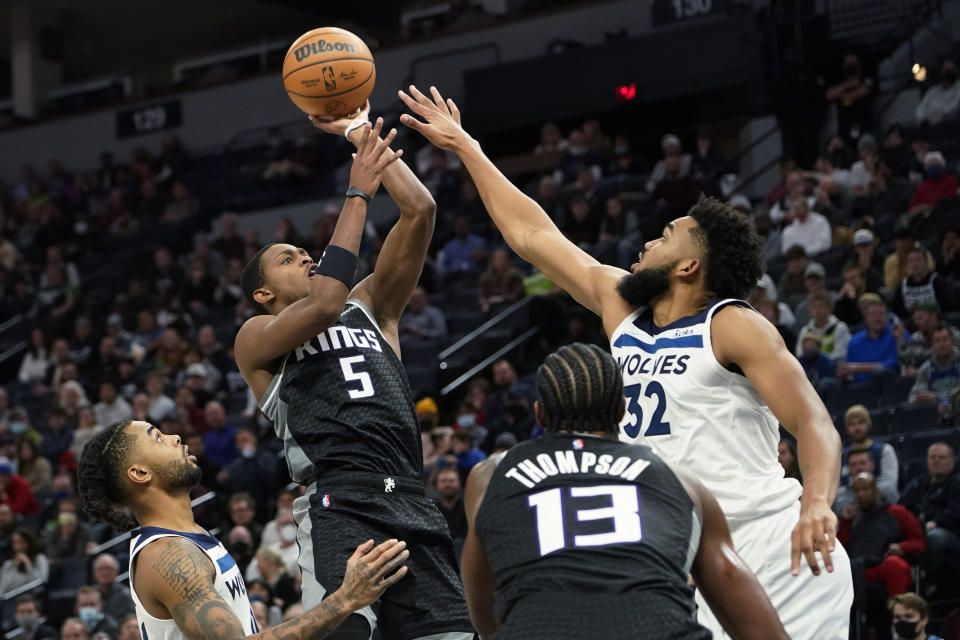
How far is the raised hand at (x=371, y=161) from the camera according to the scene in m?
4.75

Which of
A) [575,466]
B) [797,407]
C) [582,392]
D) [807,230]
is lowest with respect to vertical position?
[807,230]

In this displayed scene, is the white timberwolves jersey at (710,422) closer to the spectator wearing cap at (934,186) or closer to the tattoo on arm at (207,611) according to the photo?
the tattoo on arm at (207,611)

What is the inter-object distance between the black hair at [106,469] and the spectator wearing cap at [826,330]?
7690 mm

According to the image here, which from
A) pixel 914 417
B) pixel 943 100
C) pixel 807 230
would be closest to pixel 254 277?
pixel 914 417

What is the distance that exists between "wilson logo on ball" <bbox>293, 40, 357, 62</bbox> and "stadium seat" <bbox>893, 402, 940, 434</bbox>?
633 cm

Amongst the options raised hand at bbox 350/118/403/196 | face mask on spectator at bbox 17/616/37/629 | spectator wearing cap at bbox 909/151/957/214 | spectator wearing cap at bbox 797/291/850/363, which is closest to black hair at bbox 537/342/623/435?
raised hand at bbox 350/118/403/196

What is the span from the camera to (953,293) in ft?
36.3

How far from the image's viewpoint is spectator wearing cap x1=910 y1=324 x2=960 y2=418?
401 inches

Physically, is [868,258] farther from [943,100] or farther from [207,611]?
[207,611]

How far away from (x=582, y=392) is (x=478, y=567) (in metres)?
0.53

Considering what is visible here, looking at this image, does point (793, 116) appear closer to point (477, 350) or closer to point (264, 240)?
point (477, 350)

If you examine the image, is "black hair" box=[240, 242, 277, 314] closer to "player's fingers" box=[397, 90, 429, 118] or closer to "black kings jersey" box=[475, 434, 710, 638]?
"player's fingers" box=[397, 90, 429, 118]

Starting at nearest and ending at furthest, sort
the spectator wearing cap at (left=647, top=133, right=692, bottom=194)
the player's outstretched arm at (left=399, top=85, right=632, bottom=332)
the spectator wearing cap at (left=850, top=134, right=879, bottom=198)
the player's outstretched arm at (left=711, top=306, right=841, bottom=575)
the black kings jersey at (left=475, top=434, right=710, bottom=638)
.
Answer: the black kings jersey at (left=475, top=434, right=710, bottom=638), the player's outstretched arm at (left=711, top=306, right=841, bottom=575), the player's outstretched arm at (left=399, top=85, right=632, bottom=332), the spectator wearing cap at (left=850, top=134, right=879, bottom=198), the spectator wearing cap at (left=647, top=133, right=692, bottom=194)

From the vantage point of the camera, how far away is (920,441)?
9.95m
